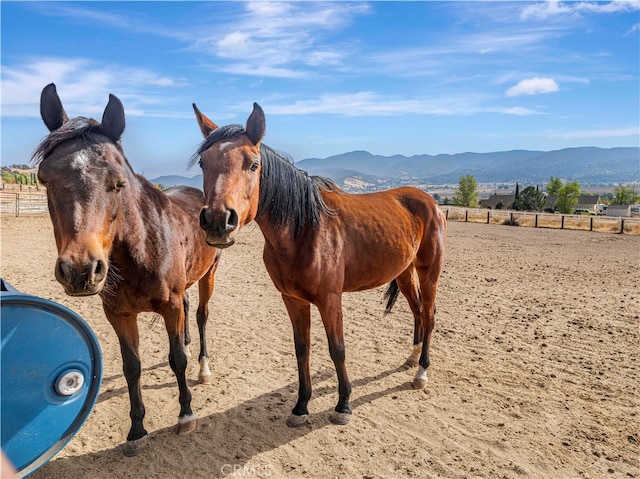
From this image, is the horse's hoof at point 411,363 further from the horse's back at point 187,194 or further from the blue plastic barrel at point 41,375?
the blue plastic barrel at point 41,375

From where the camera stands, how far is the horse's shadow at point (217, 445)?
320 centimetres

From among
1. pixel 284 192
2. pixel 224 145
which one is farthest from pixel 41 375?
pixel 284 192

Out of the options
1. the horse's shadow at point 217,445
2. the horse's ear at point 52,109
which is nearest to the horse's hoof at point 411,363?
the horse's shadow at point 217,445

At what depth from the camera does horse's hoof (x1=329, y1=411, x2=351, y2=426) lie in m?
3.81

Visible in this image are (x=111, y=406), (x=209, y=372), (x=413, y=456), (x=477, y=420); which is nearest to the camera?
(x=413, y=456)

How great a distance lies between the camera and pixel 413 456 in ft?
11.0

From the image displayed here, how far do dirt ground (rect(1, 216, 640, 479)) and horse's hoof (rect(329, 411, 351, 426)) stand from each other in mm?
62

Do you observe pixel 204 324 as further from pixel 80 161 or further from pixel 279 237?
pixel 80 161

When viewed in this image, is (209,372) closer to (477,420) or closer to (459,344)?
(477,420)

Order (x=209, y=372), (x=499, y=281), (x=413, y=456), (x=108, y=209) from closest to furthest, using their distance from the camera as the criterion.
Answer: (x=108, y=209), (x=413, y=456), (x=209, y=372), (x=499, y=281)

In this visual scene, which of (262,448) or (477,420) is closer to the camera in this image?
(262,448)

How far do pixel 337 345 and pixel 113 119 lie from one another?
2.52 meters

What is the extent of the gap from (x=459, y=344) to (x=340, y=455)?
2852 mm

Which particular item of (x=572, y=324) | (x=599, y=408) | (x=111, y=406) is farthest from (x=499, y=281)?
(x=111, y=406)
